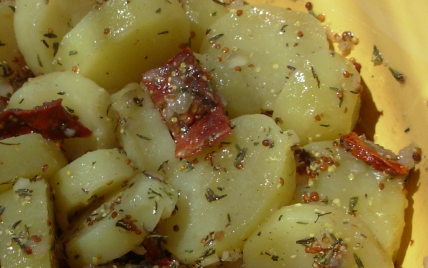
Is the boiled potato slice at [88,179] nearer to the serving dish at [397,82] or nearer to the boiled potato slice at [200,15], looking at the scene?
the boiled potato slice at [200,15]

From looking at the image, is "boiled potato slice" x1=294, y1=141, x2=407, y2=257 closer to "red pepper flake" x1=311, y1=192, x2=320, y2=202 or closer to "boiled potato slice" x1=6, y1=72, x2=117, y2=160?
"red pepper flake" x1=311, y1=192, x2=320, y2=202

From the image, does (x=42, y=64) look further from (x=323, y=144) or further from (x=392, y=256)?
(x=392, y=256)

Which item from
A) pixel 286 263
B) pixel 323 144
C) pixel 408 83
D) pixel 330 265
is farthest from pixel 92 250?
pixel 408 83

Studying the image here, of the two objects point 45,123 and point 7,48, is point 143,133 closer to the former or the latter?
point 45,123

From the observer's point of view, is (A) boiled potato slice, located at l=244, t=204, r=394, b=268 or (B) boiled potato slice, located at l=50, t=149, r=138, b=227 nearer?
(A) boiled potato slice, located at l=244, t=204, r=394, b=268

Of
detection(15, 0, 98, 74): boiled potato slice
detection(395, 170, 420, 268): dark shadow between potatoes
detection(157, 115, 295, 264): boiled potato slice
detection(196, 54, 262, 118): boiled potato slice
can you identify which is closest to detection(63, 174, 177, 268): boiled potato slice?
detection(157, 115, 295, 264): boiled potato slice

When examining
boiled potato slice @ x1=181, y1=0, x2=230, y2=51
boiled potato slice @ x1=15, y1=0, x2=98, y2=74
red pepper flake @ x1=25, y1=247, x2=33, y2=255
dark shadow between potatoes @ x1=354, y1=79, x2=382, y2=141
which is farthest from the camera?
boiled potato slice @ x1=181, y1=0, x2=230, y2=51
